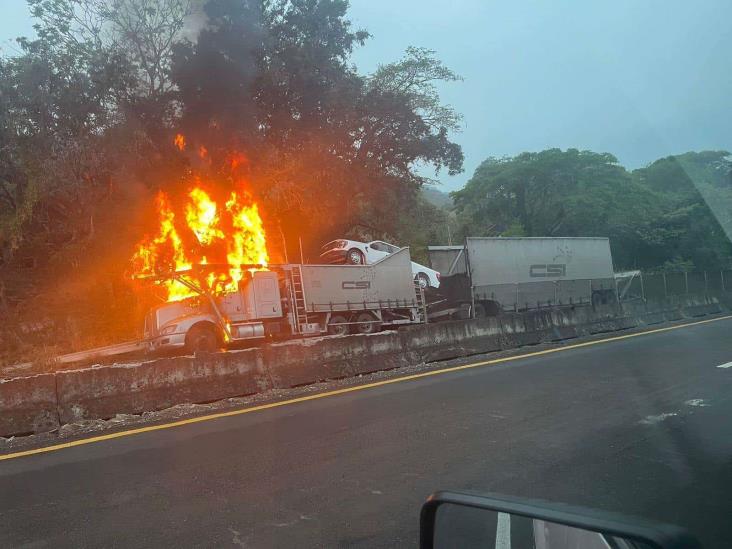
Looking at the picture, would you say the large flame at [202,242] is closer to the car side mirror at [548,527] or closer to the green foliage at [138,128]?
the green foliage at [138,128]

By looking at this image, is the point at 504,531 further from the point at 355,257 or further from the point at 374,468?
the point at 355,257

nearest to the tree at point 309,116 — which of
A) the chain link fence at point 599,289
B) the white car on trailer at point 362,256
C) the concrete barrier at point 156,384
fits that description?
the white car on trailer at point 362,256

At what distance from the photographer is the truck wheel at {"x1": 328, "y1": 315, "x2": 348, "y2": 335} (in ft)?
60.5

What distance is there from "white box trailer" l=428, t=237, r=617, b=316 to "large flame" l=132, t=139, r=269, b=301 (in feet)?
27.4

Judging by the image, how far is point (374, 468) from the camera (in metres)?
5.23

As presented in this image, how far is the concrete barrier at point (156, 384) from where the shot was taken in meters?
7.85

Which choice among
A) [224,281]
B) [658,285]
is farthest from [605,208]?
[224,281]

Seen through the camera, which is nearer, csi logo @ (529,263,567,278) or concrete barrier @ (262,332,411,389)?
concrete barrier @ (262,332,411,389)

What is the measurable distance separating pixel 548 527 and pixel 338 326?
16881 millimetres

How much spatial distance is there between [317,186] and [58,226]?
10.6m

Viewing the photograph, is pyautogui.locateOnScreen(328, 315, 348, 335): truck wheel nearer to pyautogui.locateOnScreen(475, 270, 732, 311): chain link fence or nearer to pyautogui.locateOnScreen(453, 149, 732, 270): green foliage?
pyautogui.locateOnScreen(475, 270, 732, 311): chain link fence

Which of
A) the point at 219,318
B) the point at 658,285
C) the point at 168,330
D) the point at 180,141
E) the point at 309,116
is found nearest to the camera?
the point at 168,330

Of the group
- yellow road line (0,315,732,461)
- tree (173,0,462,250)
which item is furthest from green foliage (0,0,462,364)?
yellow road line (0,315,732,461)

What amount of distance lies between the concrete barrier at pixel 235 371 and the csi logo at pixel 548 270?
811 centimetres
